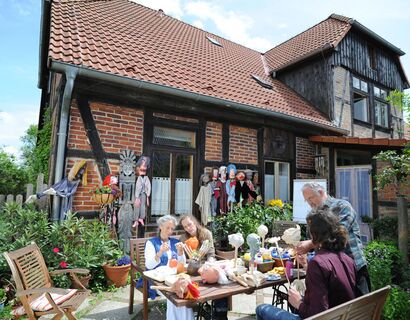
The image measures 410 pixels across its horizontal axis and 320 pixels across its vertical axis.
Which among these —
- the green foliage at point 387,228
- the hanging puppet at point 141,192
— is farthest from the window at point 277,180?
the hanging puppet at point 141,192

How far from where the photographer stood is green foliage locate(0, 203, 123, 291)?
390cm

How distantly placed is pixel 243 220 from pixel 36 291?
3.80m

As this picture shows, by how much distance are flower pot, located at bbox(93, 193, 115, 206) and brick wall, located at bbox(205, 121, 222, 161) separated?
7.32ft

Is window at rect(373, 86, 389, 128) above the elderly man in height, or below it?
above

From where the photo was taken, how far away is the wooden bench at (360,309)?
4.91 feet

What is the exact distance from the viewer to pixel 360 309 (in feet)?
5.46

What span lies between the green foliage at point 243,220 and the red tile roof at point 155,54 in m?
2.33

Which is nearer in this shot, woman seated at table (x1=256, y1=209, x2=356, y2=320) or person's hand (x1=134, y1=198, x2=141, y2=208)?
woman seated at table (x1=256, y1=209, x2=356, y2=320)

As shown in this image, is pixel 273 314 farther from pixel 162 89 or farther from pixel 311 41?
pixel 311 41

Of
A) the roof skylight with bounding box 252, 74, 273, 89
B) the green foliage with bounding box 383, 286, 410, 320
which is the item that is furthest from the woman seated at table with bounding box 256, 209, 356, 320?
the roof skylight with bounding box 252, 74, 273, 89

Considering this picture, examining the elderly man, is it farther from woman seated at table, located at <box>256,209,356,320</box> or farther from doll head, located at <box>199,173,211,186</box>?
doll head, located at <box>199,173,211,186</box>

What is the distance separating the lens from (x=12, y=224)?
411cm

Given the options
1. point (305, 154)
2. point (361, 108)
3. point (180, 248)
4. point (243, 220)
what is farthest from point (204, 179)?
point (361, 108)

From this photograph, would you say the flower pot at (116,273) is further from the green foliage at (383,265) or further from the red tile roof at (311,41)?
the red tile roof at (311,41)
